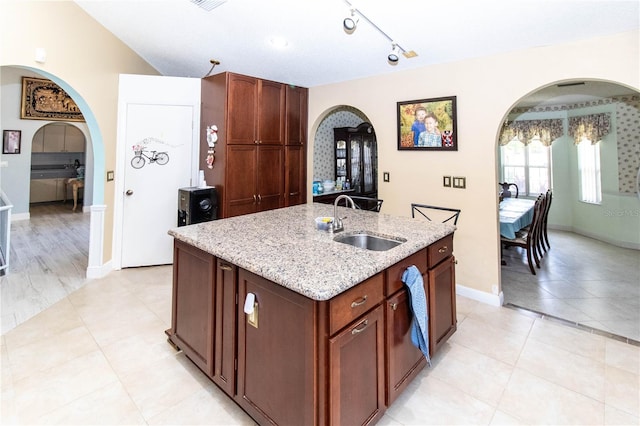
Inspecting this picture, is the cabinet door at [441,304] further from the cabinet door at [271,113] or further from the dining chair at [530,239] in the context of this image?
the cabinet door at [271,113]

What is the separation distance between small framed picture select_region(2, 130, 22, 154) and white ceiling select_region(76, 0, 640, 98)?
4.52 m

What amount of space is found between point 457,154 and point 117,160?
387 centimetres

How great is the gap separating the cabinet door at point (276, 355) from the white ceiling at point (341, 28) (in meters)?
2.20

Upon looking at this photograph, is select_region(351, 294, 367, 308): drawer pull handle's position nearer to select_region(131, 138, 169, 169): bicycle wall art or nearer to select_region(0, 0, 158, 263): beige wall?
select_region(0, 0, 158, 263): beige wall

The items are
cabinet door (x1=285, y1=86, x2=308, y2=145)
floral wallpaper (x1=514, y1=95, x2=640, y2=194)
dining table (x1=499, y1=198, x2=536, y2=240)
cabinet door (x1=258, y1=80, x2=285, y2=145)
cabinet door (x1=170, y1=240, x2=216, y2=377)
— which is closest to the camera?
cabinet door (x1=170, y1=240, x2=216, y2=377)

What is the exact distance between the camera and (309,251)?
1.62 m

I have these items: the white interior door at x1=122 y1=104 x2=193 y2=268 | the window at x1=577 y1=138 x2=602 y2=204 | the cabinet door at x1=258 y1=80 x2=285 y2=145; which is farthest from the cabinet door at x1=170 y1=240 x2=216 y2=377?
the window at x1=577 y1=138 x2=602 y2=204

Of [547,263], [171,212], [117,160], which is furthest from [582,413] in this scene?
[117,160]

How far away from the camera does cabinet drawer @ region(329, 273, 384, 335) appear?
125cm

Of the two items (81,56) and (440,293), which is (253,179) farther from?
(440,293)

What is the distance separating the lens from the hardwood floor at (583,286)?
9.02 ft

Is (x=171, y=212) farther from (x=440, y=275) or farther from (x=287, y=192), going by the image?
(x=440, y=275)

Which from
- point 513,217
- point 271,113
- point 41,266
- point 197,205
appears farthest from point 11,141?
point 513,217

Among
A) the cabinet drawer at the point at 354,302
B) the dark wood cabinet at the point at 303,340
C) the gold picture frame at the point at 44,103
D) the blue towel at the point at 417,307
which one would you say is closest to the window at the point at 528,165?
the dark wood cabinet at the point at 303,340
